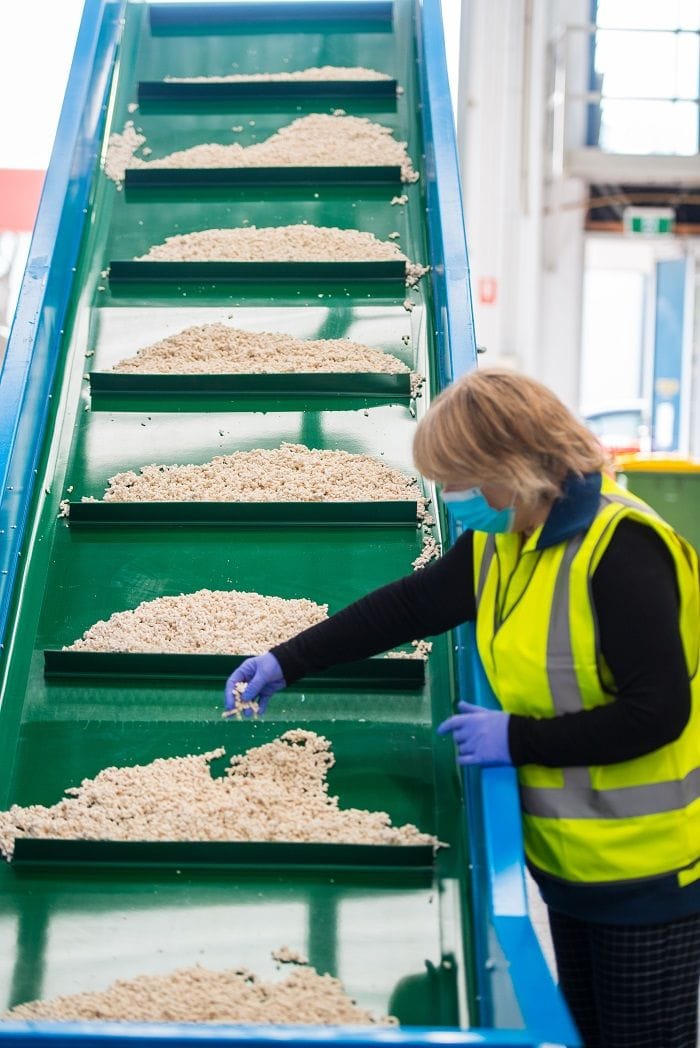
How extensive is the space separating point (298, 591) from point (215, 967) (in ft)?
3.20

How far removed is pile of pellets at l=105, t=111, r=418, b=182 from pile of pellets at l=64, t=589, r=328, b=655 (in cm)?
185

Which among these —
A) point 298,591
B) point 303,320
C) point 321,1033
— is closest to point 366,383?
point 303,320

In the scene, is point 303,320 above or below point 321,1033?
above

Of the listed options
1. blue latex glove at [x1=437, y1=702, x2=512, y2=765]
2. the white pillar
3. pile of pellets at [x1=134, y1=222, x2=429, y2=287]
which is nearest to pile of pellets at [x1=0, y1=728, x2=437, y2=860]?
blue latex glove at [x1=437, y1=702, x2=512, y2=765]

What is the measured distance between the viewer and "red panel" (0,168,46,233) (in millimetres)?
7887

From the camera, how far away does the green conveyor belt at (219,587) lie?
2150mm

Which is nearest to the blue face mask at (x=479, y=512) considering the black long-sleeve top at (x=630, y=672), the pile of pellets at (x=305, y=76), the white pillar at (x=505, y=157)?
the black long-sleeve top at (x=630, y=672)

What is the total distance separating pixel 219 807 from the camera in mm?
2312

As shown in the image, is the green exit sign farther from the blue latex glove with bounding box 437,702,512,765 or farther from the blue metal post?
the blue latex glove with bounding box 437,702,512,765

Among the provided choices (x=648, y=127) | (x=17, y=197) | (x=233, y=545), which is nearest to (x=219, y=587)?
(x=233, y=545)

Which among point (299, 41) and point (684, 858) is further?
point (299, 41)

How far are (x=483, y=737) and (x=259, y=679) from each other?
1.90ft

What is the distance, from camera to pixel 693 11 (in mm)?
12742

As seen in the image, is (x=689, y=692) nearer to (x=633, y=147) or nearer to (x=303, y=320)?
(x=303, y=320)
